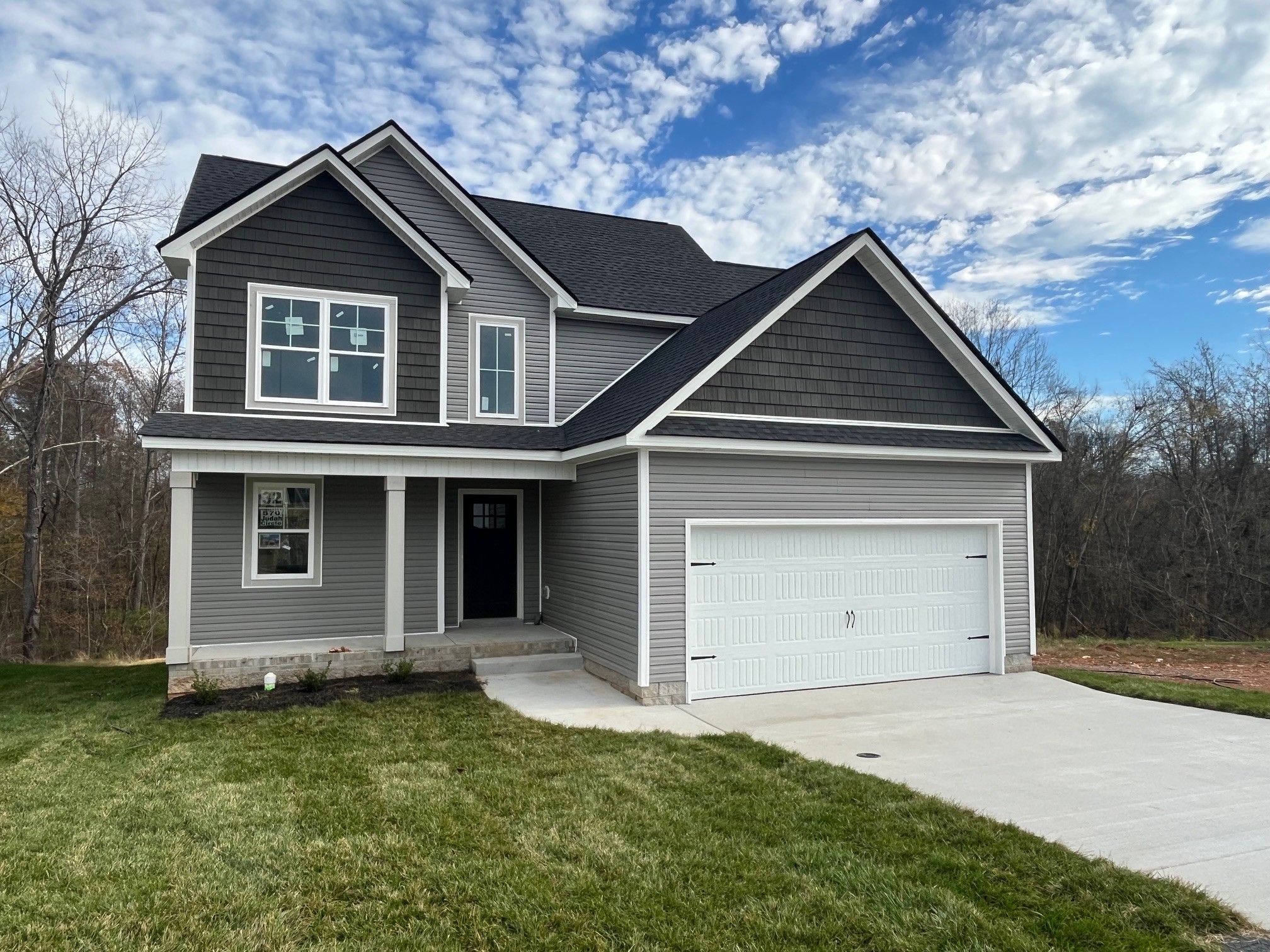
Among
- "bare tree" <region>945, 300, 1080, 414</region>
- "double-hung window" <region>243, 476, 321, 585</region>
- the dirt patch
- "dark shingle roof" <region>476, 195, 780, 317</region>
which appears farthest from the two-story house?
"bare tree" <region>945, 300, 1080, 414</region>

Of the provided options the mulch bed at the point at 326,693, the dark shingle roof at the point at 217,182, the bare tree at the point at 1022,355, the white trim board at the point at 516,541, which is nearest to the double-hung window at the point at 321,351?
the dark shingle roof at the point at 217,182

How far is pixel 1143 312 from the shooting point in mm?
25219

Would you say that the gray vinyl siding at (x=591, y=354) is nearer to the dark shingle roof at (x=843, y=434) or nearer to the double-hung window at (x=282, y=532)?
the dark shingle roof at (x=843, y=434)

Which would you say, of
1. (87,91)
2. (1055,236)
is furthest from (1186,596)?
(87,91)

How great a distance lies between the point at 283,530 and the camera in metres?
11.1

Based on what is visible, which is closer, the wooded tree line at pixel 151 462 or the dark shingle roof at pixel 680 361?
the dark shingle roof at pixel 680 361

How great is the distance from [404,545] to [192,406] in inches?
130

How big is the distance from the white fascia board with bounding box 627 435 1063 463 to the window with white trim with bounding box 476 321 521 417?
13.1 feet

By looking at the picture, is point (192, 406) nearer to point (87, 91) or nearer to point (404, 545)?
point (404, 545)

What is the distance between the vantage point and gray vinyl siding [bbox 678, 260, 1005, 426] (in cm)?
991

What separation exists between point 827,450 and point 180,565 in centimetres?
811

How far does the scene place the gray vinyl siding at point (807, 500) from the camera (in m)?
9.19

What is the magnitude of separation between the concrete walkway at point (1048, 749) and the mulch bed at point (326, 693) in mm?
620

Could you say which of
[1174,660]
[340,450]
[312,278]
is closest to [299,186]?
[312,278]
